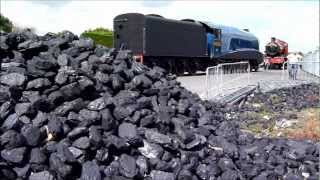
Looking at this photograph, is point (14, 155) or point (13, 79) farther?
point (13, 79)

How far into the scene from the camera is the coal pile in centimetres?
677

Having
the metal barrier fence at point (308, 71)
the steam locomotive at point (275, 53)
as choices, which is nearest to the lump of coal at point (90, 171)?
the metal barrier fence at point (308, 71)

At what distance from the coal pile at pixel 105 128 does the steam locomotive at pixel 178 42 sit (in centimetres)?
1617

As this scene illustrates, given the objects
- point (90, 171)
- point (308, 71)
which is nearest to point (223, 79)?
point (308, 71)

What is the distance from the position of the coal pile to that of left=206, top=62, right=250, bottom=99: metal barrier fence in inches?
286

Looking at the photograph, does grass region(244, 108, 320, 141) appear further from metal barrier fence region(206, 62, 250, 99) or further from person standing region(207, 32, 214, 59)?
person standing region(207, 32, 214, 59)

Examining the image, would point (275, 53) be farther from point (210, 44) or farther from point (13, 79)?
point (13, 79)

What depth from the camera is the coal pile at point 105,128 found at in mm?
6766

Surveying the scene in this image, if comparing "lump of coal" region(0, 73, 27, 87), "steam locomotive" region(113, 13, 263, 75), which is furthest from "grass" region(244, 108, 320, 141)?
"steam locomotive" region(113, 13, 263, 75)

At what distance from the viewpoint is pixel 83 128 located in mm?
7082

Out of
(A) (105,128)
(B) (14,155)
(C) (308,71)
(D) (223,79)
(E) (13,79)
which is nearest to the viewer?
(B) (14,155)

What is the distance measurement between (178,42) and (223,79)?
48.5 feet

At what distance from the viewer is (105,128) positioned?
7297 mm

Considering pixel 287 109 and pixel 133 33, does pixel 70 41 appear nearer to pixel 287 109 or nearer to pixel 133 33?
pixel 287 109
